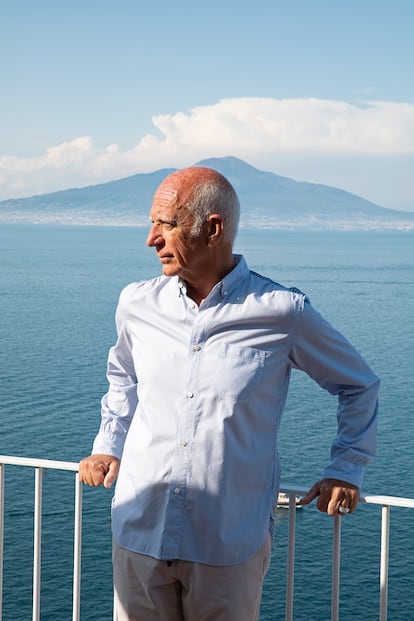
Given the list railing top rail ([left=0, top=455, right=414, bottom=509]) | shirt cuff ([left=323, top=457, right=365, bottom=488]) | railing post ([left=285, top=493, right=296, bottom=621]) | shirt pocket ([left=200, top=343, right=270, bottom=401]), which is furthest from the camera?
railing post ([left=285, top=493, right=296, bottom=621])

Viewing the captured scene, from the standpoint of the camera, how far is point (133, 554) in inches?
77.3

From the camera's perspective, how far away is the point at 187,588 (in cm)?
194

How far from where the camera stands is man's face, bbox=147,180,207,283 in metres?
1.91

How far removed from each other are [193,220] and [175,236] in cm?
6

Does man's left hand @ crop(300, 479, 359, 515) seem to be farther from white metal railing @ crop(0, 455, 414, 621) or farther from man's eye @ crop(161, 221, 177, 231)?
man's eye @ crop(161, 221, 177, 231)

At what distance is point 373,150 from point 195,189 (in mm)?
182110

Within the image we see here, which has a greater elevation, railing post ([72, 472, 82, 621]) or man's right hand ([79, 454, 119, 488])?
man's right hand ([79, 454, 119, 488])

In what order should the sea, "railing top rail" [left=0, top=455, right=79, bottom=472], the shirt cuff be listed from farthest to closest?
the sea, "railing top rail" [left=0, top=455, right=79, bottom=472], the shirt cuff

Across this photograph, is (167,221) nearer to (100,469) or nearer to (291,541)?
(100,469)

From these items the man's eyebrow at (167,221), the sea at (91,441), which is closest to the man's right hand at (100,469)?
the man's eyebrow at (167,221)

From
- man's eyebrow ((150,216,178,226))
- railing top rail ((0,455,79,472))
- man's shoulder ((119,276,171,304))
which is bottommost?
railing top rail ((0,455,79,472))

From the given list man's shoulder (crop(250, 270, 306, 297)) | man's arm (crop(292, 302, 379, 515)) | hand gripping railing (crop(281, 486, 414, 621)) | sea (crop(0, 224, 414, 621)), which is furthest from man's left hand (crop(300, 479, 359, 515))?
sea (crop(0, 224, 414, 621))

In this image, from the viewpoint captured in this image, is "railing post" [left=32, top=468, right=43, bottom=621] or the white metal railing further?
"railing post" [left=32, top=468, right=43, bottom=621]

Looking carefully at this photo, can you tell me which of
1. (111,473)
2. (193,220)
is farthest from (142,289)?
(111,473)
